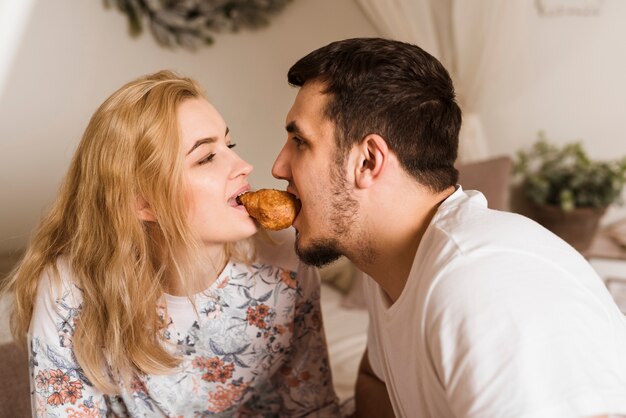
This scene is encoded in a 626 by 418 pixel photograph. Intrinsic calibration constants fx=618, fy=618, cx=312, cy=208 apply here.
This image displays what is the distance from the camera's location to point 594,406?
113cm

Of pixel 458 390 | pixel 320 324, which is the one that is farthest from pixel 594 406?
pixel 320 324

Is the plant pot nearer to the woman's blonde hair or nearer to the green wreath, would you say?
the green wreath

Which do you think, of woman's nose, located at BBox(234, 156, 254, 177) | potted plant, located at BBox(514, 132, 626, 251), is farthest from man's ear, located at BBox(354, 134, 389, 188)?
potted plant, located at BBox(514, 132, 626, 251)

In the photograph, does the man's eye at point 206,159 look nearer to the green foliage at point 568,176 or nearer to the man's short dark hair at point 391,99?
the man's short dark hair at point 391,99

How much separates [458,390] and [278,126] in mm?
2418

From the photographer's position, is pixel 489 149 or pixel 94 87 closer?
pixel 94 87

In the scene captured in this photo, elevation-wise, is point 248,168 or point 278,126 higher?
point 248,168

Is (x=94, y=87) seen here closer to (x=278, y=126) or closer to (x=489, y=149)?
(x=278, y=126)

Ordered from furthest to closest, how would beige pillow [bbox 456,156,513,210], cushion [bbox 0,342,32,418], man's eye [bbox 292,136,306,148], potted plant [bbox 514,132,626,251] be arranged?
potted plant [bbox 514,132,626,251], beige pillow [bbox 456,156,513,210], cushion [bbox 0,342,32,418], man's eye [bbox 292,136,306,148]

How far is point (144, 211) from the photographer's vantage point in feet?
5.88

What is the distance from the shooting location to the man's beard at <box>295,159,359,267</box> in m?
1.62

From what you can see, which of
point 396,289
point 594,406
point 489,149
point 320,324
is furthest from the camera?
point 489,149

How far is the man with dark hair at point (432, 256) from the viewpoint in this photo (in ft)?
3.80

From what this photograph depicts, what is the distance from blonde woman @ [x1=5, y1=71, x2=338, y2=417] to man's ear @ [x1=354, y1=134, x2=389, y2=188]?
0.36m
